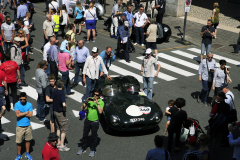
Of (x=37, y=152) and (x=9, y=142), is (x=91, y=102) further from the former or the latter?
(x=9, y=142)

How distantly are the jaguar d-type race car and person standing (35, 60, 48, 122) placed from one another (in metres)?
1.87

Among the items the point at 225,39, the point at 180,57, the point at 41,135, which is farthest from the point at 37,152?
the point at 225,39

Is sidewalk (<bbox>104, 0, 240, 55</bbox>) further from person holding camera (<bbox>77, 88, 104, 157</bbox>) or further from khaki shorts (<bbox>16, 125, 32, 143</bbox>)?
khaki shorts (<bbox>16, 125, 32, 143</bbox>)

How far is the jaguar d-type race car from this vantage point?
29.6ft

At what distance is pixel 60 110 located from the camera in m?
8.39

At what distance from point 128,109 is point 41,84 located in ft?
9.09

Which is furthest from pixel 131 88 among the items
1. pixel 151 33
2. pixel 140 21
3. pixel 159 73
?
pixel 140 21

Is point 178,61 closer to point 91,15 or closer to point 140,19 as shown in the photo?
point 140,19

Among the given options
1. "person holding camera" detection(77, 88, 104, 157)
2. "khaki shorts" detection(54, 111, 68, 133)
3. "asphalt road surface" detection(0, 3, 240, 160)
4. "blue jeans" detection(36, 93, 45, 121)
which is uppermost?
"person holding camera" detection(77, 88, 104, 157)

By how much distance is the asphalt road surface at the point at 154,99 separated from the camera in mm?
8688

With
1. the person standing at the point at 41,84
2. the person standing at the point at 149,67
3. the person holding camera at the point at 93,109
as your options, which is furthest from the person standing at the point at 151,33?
the person holding camera at the point at 93,109

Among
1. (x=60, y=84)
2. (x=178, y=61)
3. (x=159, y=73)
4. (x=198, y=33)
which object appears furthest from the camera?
(x=198, y=33)

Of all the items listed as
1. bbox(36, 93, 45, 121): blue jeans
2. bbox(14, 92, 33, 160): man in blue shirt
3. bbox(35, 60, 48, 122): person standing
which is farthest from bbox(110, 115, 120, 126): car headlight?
bbox(36, 93, 45, 121): blue jeans

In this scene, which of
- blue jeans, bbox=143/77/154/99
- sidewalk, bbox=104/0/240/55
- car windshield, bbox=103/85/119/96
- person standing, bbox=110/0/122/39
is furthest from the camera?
person standing, bbox=110/0/122/39
